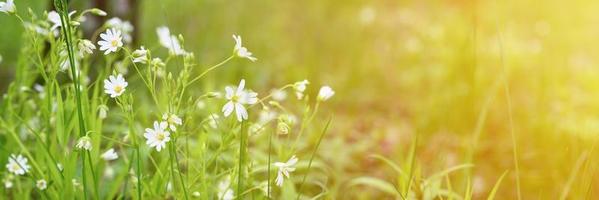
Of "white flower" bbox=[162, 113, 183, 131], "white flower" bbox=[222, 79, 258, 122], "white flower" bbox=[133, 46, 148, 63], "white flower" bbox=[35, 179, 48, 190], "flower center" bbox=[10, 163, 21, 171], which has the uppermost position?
"flower center" bbox=[10, 163, 21, 171]

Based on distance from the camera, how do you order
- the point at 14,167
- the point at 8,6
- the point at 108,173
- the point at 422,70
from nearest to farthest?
1. the point at 8,6
2. the point at 14,167
3. the point at 108,173
4. the point at 422,70

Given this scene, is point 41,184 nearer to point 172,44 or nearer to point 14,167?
point 14,167

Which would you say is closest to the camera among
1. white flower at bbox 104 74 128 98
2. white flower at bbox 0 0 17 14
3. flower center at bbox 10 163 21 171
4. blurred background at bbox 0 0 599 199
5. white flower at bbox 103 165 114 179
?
white flower at bbox 104 74 128 98

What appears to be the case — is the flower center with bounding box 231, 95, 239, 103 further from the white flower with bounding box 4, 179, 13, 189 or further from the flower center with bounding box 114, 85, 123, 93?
the white flower with bounding box 4, 179, 13, 189

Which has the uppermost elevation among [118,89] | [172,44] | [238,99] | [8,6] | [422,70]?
[422,70]

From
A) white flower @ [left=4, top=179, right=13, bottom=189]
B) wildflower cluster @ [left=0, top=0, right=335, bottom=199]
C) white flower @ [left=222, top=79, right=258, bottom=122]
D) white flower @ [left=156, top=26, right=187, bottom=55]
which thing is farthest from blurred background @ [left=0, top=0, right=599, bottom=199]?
white flower @ [left=222, top=79, right=258, bottom=122]

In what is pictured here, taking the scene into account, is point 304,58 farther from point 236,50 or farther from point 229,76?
point 236,50

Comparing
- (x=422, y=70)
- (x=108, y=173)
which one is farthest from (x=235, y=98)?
(x=422, y=70)

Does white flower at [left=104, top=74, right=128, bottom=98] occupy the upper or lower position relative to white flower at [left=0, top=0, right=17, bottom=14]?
lower

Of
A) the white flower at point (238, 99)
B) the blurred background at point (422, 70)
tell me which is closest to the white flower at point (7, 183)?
the white flower at point (238, 99)

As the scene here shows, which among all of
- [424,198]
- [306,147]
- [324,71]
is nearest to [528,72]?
[324,71]
